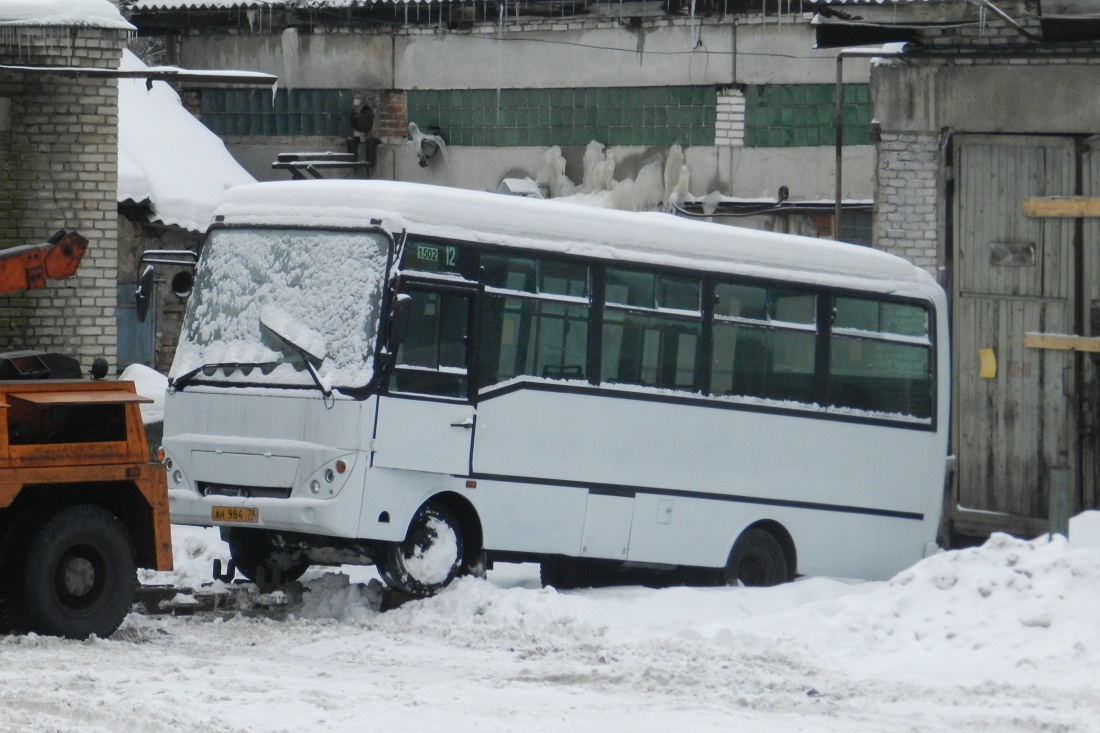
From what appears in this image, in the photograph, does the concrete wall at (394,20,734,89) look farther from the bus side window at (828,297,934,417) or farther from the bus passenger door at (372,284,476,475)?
the bus passenger door at (372,284,476,475)

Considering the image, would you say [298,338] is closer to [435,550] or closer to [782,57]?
[435,550]

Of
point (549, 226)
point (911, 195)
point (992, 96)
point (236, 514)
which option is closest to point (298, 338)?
point (236, 514)

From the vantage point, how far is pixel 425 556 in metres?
12.0

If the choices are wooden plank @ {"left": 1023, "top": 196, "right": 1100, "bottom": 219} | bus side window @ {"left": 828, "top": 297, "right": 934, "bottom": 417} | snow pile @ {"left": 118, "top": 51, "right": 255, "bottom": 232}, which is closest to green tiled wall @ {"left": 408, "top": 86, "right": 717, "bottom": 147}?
snow pile @ {"left": 118, "top": 51, "right": 255, "bottom": 232}

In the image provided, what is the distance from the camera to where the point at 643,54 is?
2547 centimetres

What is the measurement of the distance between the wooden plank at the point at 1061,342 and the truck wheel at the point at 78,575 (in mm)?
8421

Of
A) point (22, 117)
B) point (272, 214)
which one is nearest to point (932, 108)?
point (272, 214)

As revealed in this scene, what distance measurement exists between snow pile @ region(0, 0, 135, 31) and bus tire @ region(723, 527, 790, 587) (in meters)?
7.27

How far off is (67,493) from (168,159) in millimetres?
15323

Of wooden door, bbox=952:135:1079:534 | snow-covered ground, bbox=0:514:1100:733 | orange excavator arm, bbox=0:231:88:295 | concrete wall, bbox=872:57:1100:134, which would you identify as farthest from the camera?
wooden door, bbox=952:135:1079:534

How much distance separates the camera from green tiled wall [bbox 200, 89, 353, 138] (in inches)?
1088

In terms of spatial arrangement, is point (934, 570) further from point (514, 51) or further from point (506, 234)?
point (514, 51)

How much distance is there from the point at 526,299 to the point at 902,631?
3.43 m

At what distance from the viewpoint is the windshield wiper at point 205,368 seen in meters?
12.0
